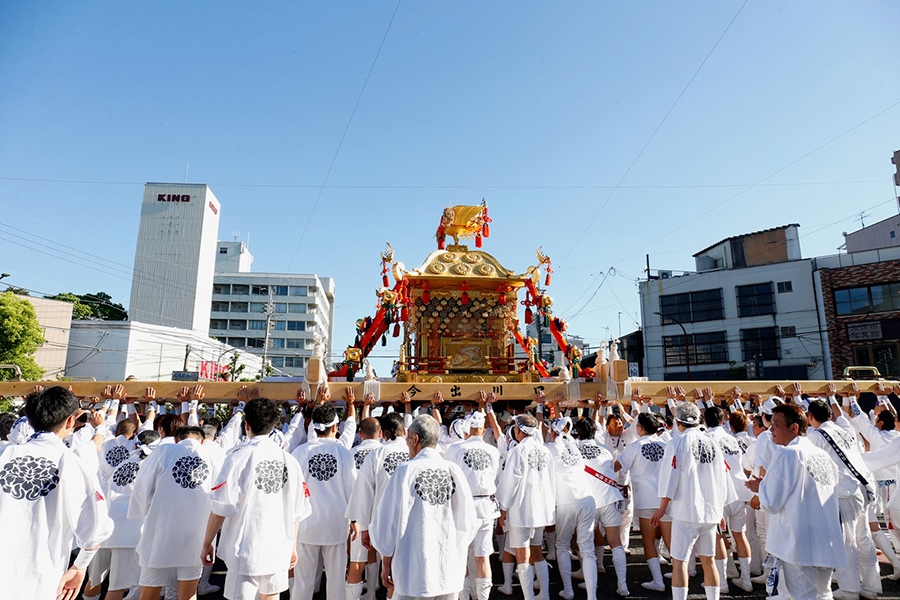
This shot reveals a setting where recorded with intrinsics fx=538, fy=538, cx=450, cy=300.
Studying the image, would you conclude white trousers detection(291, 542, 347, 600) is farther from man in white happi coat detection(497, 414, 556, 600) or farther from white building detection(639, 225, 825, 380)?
white building detection(639, 225, 825, 380)

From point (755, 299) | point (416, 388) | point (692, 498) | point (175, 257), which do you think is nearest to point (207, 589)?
point (416, 388)

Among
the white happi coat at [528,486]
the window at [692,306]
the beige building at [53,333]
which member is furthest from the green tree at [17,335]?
the window at [692,306]

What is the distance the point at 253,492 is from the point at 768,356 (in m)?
29.2

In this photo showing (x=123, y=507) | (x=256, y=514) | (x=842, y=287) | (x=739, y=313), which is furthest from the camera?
(x=739, y=313)

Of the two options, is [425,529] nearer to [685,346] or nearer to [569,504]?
[569,504]

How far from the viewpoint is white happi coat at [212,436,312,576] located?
3.96m

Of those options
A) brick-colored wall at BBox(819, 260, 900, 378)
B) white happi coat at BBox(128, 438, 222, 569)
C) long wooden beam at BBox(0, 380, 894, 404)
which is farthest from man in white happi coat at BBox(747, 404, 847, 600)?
brick-colored wall at BBox(819, 260, 900, 378)

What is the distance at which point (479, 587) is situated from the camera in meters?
4.97

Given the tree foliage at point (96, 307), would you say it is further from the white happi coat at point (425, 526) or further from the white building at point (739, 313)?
the white happi coat at point (425, 526)

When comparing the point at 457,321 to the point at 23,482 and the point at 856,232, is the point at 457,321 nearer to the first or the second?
the point at 23,482

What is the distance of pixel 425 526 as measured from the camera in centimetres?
371

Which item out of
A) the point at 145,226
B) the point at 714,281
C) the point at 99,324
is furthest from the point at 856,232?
the point at 145,226

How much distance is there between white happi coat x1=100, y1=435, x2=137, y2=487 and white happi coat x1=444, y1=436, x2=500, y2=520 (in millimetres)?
3497

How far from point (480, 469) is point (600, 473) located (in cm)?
164
